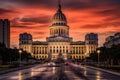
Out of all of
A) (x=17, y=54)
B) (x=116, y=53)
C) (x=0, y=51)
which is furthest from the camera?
(x=17, y=54)

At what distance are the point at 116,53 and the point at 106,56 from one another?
88.5 ft

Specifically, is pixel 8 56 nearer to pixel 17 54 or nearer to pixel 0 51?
pixel 0 51

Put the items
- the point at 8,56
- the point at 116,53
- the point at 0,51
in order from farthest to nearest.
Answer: the point at 8,56, the point at 0,51, the point at 116,53

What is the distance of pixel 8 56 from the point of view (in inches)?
4956

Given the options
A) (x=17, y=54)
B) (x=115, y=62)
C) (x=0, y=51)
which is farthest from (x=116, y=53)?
(x=17, y=54)

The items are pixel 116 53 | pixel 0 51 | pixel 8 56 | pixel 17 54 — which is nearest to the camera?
pixel 116 53

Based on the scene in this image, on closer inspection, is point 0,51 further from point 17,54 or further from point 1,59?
point 17,54

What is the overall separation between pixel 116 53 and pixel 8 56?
147ft

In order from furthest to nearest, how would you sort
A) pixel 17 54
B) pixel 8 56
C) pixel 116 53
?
pixel 17 54, pixel 8 56, pixel 116 53

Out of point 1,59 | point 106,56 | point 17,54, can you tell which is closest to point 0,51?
point 1,59

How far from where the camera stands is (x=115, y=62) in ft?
406

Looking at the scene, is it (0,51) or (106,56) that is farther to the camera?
(106,56)

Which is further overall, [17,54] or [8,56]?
[17,54]

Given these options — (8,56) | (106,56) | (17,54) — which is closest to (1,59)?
(8,56)
